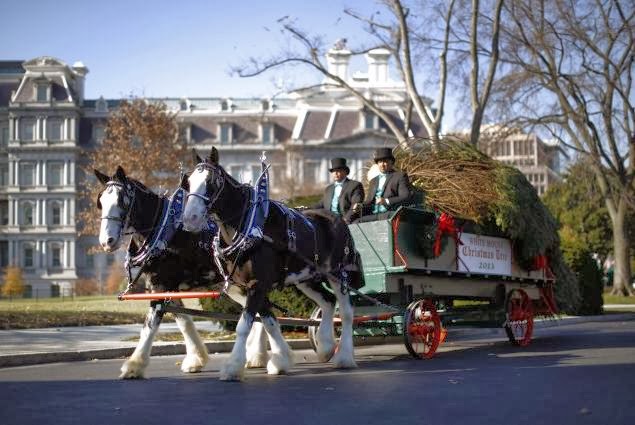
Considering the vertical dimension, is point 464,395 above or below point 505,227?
below

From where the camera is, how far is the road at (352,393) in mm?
6961

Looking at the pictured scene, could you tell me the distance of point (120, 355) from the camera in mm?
13445

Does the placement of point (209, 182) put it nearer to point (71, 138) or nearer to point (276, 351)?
point (276, 351)

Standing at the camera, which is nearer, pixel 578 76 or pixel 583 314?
pixel 583 314

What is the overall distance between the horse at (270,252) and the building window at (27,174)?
85.7 m

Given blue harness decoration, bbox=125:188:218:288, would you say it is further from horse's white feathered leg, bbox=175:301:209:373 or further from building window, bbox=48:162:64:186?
building window, bbox=48:162:64:186

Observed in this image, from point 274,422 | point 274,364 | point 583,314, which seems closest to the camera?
point 274,422

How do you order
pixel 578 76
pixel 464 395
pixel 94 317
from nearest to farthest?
1. pixel 464 395
2. pixel 94 317
3. pixel 578 76

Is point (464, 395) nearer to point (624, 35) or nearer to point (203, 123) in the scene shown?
point (624, 35)

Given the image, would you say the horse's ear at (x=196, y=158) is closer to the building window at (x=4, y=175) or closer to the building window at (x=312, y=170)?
the building window at (x=312, y=170)

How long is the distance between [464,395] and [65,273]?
85.6m

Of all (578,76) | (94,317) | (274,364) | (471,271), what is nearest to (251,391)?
(274,364)

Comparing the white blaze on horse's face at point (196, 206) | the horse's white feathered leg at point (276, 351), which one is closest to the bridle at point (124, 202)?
the white blaze on horse's face at point (196, 206)

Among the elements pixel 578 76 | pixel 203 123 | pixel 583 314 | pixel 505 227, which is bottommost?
pixel 583 314
